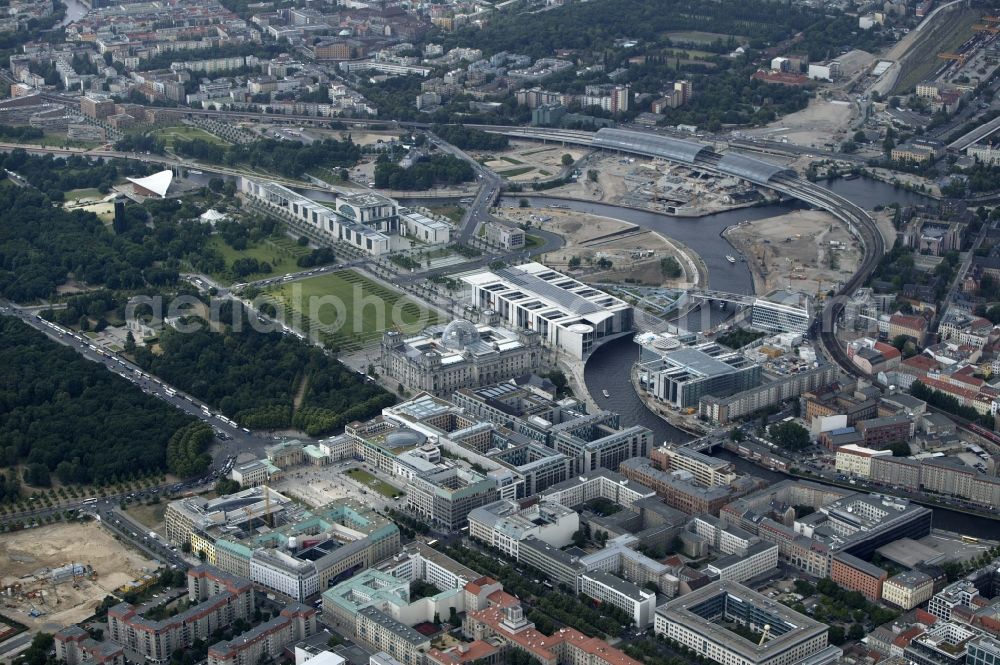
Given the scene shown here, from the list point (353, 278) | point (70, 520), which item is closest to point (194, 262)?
point (353, 278)

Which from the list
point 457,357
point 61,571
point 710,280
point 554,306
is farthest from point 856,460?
point 61,571

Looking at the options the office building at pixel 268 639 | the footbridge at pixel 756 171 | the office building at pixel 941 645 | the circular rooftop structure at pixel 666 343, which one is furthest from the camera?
the footbridge at pixel 756 171

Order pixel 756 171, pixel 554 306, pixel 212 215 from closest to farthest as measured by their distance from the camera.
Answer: pixel 554 306
pixel 212 215
pixel 756 171

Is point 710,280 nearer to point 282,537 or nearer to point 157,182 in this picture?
point 282,537

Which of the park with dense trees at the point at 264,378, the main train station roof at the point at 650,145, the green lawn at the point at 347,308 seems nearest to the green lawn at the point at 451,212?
the green lawn at the point at 347,308

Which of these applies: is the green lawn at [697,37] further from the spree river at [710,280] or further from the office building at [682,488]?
the office building at [682,488]

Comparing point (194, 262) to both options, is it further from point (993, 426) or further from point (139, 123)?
point (993, 426)
